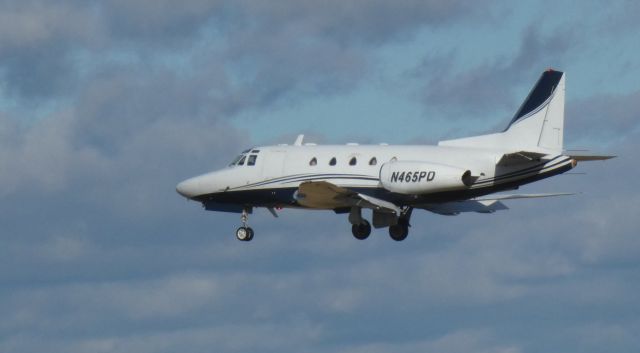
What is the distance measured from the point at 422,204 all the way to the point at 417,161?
9.95 ft

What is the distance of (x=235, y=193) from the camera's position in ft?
297

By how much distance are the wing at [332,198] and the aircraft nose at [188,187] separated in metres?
5.73

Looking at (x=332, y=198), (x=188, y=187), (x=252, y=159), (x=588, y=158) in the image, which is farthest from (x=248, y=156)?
(x=588, y=158)

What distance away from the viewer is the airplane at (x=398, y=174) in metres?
84.2

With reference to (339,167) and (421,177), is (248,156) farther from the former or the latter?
(421,177)

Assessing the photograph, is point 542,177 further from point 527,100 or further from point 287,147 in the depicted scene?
point 287,147

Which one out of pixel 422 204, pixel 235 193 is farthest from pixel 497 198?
pixel 235 193

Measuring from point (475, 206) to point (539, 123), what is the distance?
8193mm

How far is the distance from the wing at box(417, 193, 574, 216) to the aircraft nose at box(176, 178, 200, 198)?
9.59m

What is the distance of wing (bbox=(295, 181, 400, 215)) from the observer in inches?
3375

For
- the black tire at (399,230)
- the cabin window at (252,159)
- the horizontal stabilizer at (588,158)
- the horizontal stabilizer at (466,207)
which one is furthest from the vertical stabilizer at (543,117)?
the cabin window at (252,159)

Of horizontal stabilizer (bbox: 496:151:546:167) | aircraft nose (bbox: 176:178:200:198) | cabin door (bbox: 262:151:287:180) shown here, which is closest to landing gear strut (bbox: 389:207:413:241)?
cabin door (bbox: 262:151:287:180)

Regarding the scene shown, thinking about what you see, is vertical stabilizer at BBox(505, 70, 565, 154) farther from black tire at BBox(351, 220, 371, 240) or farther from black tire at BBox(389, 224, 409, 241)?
black tire at BBox(351, 220, 371, 240)

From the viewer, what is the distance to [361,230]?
89750mm
